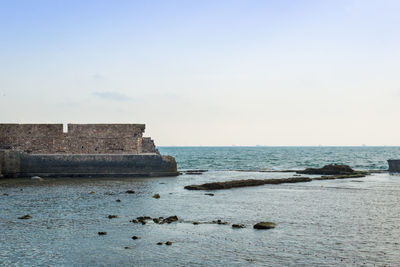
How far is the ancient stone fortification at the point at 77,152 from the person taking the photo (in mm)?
29609

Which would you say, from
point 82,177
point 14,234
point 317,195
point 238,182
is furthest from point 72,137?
point 14,234

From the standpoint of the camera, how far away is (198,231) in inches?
454

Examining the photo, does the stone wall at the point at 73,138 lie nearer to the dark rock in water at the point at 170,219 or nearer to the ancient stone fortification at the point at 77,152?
the ancient stone fortification at the point at 77,152

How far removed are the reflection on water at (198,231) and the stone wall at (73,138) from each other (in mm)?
11843

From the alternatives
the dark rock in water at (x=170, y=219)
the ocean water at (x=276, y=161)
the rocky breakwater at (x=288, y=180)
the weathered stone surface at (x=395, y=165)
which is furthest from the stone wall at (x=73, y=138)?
the weathered stone surface at (x=395, y=165)

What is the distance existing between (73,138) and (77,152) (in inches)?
42.0

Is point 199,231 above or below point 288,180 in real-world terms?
below

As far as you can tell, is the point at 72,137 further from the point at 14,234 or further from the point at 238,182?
the point at 14,234

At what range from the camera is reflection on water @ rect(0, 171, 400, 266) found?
896 cm

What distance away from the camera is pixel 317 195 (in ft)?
67.3

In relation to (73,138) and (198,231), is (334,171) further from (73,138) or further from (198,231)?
(198,231)

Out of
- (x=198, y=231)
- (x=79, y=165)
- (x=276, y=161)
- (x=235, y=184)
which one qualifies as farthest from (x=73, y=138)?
(x=276, y=161)

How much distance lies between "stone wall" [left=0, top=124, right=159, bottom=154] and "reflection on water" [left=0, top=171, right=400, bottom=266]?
38.9 ft

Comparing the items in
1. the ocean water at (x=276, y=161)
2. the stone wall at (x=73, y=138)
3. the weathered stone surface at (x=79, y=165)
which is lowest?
the ocean water at (x=276, y=161)
